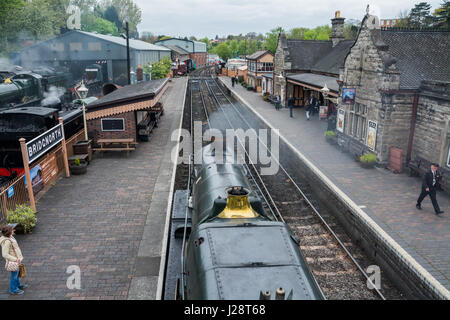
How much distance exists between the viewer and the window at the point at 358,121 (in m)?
17.0

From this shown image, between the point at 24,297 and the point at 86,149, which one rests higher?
the point at 86,149

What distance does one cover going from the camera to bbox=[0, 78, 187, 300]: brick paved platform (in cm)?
759

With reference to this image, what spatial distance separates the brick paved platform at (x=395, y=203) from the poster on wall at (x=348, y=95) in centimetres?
263

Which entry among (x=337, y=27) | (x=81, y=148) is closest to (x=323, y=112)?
(x=337, y=27)

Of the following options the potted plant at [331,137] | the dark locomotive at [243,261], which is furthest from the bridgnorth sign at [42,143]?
the potted plant at [331,137]

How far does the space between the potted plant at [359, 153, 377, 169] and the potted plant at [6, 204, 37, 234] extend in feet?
41.8

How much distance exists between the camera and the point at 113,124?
1770 cm

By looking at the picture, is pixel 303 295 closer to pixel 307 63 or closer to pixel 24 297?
pixel 24 297

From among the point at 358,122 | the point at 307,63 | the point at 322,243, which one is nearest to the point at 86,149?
the point at 322,243

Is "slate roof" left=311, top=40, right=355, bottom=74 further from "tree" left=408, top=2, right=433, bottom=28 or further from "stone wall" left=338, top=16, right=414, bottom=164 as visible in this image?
"tree" left=408, top=2, right=433, bottom=28

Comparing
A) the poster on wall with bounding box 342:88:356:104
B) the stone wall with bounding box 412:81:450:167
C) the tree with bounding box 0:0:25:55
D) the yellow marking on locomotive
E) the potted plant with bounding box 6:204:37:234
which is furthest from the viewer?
the tree with bounding box 0:0:25:55

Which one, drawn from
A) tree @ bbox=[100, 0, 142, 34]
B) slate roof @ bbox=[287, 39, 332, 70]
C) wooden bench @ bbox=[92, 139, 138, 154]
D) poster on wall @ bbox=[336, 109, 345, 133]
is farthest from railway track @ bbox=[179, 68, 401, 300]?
tree @ bbox=[100, 0, 142, 34]

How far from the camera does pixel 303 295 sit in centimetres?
409
